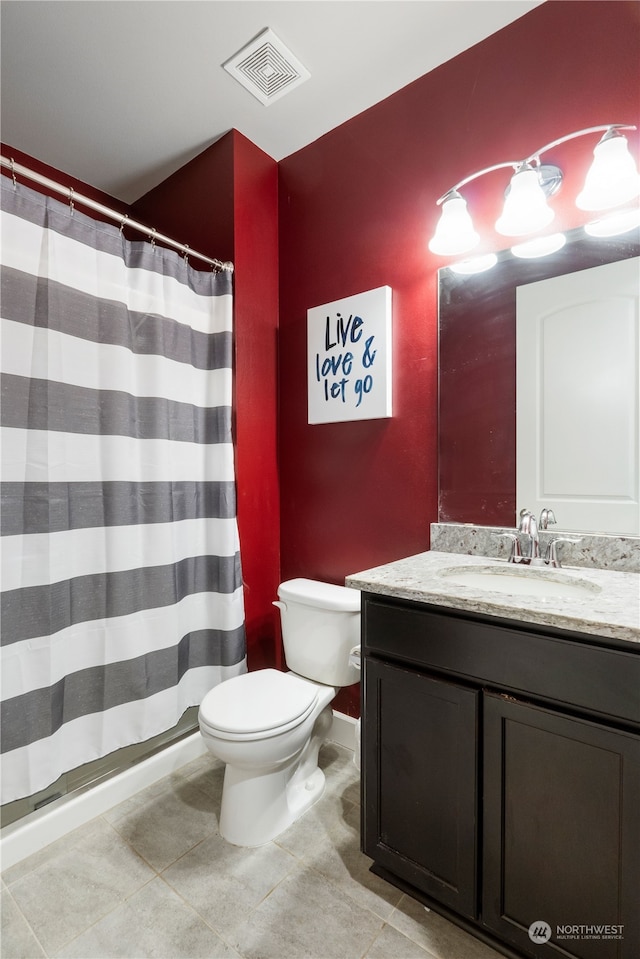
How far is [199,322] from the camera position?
75.0 inches

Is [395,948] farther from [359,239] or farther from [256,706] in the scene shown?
[359,239]

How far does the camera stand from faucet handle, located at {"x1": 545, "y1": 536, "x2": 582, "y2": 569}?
1396mm

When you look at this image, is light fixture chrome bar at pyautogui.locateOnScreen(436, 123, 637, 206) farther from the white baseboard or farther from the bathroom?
the white baseboard

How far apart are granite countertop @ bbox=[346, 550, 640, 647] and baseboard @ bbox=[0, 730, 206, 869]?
1185 millimetres

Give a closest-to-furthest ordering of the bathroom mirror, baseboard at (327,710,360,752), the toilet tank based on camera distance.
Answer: the bathroom mirror
the toilet tank
baseboard at (327,710,360,752)

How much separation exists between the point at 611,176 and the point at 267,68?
1241mm

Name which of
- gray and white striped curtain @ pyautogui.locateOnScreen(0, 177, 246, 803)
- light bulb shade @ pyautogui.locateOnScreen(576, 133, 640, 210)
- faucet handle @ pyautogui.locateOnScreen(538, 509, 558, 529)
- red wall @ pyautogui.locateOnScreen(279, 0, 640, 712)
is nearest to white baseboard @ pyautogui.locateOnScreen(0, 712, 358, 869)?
gray and white striped curtain @ pyautogui.locateOnScreen(0, 177, 246, 803)

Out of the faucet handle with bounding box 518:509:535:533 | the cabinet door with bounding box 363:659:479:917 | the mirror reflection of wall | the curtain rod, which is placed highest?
the curtain rod

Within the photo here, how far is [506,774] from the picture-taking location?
1.04m

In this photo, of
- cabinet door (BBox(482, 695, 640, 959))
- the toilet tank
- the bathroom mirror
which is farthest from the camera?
the toilet tank

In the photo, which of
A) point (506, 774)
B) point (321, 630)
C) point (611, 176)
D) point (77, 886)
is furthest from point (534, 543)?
point (77, 886)

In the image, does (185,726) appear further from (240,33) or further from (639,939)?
(240,33)

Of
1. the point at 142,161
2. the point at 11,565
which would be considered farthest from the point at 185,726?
the point at 142,161

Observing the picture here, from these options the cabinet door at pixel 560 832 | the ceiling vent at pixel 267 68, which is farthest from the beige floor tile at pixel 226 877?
the ceiling vent at pixel 267 68
